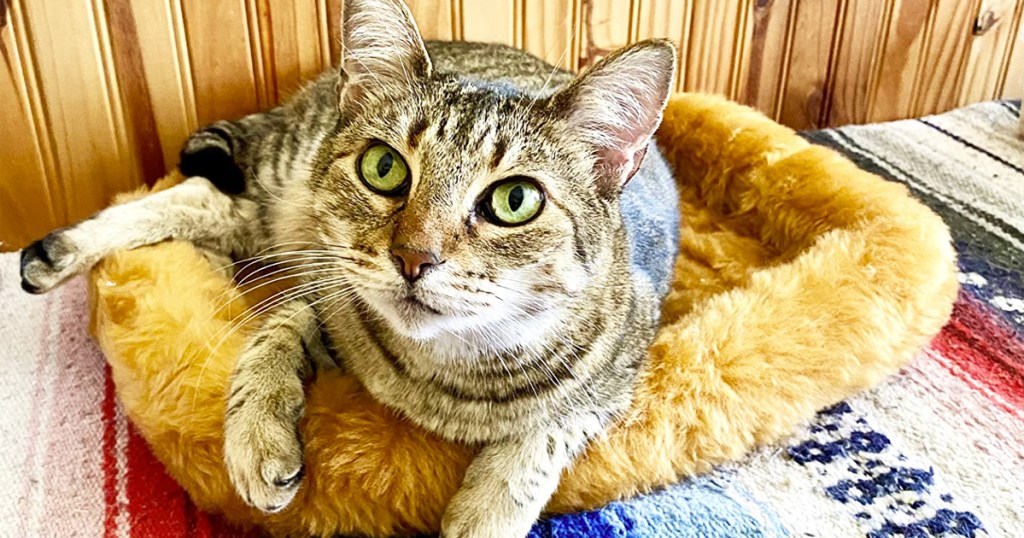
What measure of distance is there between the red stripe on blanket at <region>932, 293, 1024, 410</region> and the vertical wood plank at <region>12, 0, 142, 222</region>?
141cm

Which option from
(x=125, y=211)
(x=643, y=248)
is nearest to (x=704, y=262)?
(x=643, y=248)

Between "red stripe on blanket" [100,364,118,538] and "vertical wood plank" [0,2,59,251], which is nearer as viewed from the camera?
"red stripe on blanket" [100,364,118,538]

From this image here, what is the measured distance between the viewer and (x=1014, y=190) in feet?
5.94

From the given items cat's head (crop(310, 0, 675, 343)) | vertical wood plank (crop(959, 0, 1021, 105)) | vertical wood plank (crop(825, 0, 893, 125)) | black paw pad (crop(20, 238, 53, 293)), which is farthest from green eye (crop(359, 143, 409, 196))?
vertical wood plank (crop(959, 0, 1021, 105))

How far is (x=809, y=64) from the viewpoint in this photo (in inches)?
75.5

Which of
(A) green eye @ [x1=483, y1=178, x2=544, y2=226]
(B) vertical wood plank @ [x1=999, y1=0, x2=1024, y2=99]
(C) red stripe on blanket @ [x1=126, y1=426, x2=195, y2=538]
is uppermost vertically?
(A) green eye @ [x1=483, y1=178, x2=544, y2=226]

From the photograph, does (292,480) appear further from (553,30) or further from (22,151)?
(553,30)

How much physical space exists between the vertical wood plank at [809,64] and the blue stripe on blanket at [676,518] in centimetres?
115

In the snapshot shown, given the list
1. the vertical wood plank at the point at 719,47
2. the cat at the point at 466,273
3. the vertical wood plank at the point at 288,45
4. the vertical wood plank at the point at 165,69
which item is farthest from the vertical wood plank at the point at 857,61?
the vertical wood plank at the point at 165,69

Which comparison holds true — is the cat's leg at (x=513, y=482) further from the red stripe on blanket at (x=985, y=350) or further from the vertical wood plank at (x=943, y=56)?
the vertical wood plank at (x=943, y=56)

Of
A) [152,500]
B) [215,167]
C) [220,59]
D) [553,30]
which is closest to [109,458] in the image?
[152,500]

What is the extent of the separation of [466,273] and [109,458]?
24.2 inches

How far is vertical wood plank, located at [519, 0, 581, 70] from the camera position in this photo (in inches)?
66.2

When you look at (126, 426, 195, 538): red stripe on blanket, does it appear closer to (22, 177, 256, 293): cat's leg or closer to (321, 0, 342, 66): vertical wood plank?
(22, 177, 256, 293): cat's leg
